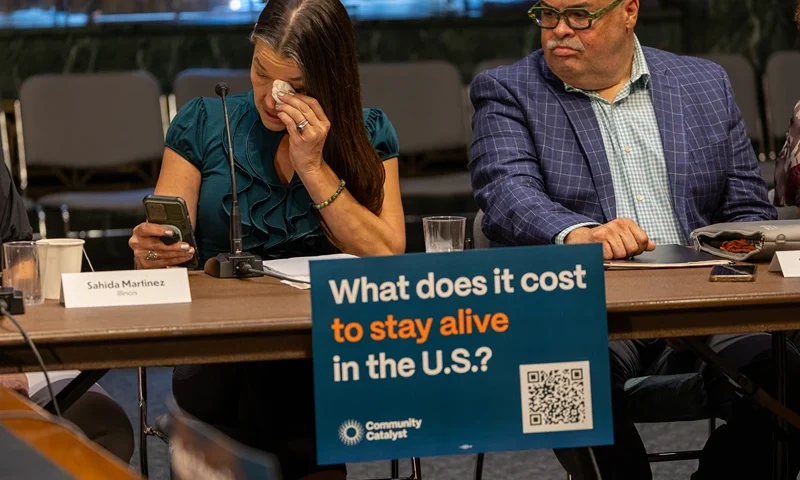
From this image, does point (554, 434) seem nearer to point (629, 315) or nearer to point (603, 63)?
point (629, 315)

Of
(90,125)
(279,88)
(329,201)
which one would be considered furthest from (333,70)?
(90,125)

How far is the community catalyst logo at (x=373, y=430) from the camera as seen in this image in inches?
63.5

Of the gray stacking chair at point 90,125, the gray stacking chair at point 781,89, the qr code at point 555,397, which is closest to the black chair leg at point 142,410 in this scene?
the qr code at point 555,397

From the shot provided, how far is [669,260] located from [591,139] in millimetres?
623

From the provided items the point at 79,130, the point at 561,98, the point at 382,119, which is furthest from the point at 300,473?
the point at 79,130

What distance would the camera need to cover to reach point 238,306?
5.86ft

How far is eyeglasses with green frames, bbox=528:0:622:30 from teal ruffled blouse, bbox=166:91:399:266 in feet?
2.28

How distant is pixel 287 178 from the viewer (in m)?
2.57

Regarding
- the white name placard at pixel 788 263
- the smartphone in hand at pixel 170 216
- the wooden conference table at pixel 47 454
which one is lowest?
the white name placard at pixel 788 263

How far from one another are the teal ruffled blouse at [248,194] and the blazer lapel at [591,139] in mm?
655

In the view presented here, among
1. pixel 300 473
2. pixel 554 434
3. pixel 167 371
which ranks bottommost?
pixel 167 371

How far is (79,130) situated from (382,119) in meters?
2.24

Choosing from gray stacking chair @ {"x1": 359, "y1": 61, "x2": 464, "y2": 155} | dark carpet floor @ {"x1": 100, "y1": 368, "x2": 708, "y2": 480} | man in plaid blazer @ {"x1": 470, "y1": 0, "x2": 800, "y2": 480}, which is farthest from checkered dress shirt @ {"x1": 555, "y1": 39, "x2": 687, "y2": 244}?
gray stacking chair @ {"x1": 359, "y1": 61, "x2": 464, "y2": 155}

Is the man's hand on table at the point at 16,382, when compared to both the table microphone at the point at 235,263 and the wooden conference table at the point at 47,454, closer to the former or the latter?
the table microphone at the point at 235,263
